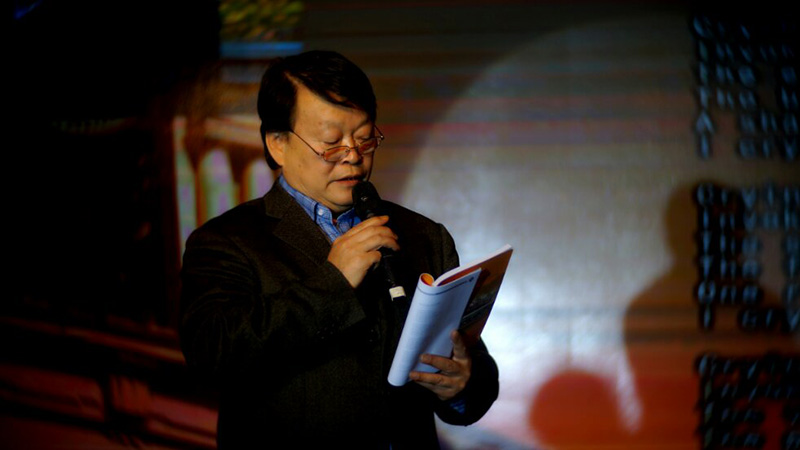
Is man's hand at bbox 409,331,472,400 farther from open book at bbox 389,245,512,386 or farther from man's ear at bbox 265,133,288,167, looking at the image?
man's ear at bbox 265,133,288,167

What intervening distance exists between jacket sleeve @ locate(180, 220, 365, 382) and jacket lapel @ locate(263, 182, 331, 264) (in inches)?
3.0

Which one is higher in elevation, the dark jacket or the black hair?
the black hair

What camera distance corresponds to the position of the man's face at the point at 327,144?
1448mm

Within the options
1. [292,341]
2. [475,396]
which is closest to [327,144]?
[292,341]

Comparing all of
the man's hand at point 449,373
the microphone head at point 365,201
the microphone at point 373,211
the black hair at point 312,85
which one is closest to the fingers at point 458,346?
the man's hand at point 449,373

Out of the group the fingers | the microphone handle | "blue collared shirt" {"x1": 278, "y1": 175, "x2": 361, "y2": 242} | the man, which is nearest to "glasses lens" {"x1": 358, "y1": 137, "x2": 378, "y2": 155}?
the man

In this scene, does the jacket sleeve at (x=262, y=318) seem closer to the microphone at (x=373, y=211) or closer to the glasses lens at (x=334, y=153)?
the microphone at (x=373, y=211)

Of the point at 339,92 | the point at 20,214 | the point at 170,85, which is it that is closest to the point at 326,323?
the point at 339,92

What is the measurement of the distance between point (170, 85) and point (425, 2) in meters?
1.07

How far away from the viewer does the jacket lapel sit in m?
1.43

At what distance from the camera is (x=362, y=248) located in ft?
4.12

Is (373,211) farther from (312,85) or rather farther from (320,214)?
(312,85)

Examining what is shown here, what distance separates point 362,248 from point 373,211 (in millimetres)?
139

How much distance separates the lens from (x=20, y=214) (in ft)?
9.91
